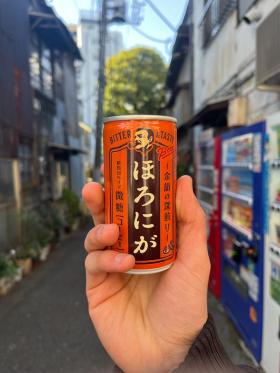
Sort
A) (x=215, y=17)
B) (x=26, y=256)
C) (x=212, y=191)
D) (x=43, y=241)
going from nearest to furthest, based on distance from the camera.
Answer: (x=212, y=191) → (x=215, y=17) → (x=26, y=256) → (x=43, y=241)

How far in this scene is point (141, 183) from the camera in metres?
0.97

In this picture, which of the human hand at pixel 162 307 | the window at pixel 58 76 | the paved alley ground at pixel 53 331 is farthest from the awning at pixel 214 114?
the window at pixel 58 76

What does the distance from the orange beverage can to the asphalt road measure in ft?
6.50

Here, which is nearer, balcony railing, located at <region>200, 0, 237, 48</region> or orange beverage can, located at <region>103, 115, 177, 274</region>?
orange beverage can, located at <region>103, 115, 177, 274</region>

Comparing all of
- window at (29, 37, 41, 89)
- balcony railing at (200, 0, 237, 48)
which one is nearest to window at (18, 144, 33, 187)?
window at (29, 37, 41, 89)

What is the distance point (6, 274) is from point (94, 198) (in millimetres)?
3814

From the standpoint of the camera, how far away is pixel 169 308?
42.7 inches

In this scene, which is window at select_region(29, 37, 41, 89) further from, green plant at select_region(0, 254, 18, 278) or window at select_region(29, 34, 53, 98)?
green plant at select_region(0, 254, 18, 278)

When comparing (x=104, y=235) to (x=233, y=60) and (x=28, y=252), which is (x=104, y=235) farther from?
(x=28, y=252)

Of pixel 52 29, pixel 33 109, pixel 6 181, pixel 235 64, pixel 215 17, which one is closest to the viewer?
pixel 235 64

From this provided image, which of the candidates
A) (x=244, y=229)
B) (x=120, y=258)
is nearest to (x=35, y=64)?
(x=244, y=229)

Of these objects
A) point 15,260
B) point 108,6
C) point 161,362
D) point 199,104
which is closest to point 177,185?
point 161,362

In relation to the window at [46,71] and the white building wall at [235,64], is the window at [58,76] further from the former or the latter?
the white building wall at [235,64]

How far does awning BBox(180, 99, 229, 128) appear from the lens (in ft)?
14.3
